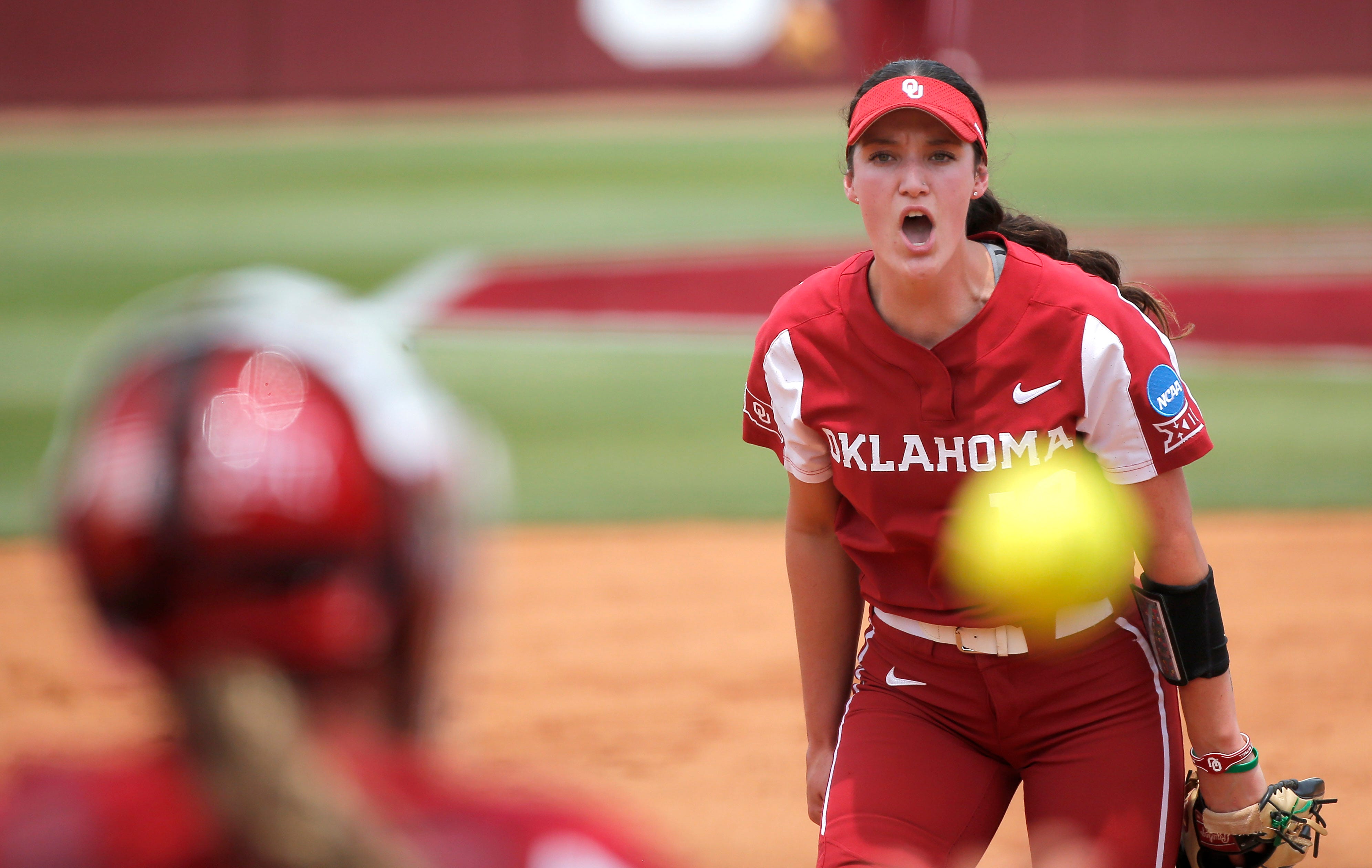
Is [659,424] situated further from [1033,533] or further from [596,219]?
[596,219]

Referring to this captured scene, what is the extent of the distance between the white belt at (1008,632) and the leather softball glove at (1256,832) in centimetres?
43

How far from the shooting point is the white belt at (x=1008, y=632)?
259cm

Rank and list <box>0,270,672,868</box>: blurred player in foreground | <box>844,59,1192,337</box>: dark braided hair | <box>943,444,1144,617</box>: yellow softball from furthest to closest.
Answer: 1. <box>844,59,1192,337</box>: dark braided hair
2. <box>943,444,1144,617</box>: yellow softball
3. <box>0,270,672,868</box>: blurred player in foreground

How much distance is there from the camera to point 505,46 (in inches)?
811

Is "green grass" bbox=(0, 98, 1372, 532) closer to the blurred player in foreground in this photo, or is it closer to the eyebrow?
the eyebrow

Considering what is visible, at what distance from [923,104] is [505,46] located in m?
19.1

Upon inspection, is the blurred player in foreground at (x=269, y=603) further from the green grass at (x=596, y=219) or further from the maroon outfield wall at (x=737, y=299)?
the maroon outfield wall at (x=737, y=299)

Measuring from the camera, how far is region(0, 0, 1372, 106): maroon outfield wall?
65.8 ft

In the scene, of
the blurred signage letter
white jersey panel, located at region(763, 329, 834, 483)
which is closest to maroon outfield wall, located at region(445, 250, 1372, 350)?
white jersey panel, located at region(763, 329, 834, 483)

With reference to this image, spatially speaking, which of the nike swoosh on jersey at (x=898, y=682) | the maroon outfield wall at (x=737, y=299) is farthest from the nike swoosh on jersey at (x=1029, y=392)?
the maroon outfield wall at (x=737, y=299)

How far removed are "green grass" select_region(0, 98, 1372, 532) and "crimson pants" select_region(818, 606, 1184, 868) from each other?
4.70 meters

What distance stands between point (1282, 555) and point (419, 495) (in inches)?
243

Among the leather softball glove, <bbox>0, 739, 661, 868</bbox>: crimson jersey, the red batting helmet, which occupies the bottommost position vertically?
the leather softball glove

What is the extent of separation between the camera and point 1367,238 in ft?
43.6
